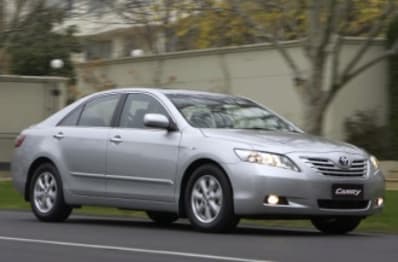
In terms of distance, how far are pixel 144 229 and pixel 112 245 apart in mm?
1995

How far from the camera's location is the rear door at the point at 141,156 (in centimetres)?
1157

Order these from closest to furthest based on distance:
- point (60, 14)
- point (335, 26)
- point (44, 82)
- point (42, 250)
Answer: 1. point (42, 250)
2. point (335, 26)
3. point (60, 14)
4. point (44, 82)

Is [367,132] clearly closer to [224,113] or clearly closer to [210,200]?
[224,113]

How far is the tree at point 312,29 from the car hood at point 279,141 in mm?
3423

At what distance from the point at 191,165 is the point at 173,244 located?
1268mm

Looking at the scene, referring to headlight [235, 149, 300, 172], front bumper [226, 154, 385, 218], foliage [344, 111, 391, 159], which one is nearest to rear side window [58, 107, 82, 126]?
front bumper [226, 154, 385, 218]

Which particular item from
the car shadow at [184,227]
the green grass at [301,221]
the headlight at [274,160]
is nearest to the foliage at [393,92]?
the green grass at [301,221]

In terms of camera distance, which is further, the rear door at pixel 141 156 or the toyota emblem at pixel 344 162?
the rear door at pixel 141 156

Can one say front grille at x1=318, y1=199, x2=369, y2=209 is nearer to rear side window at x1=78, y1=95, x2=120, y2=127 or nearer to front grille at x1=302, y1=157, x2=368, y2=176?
front grille at x1=302, y1=157, x2=368, y2=176

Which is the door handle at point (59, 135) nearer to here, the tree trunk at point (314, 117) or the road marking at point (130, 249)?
the road marking at point (130, 249)

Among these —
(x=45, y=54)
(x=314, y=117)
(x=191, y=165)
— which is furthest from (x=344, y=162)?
(x=45, y=54)

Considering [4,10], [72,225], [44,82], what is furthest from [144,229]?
[44,82]

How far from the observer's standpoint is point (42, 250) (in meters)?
9.85

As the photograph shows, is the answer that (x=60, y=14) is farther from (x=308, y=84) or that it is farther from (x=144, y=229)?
(x=144, y=229)
